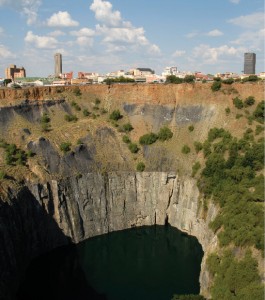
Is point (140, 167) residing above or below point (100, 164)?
below

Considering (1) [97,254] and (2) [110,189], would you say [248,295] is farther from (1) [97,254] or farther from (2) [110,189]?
(2) [110,189]

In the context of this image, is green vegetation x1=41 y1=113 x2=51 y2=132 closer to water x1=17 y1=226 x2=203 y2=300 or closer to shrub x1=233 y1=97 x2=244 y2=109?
water x1=17 y1=226 x2=203 y2=300

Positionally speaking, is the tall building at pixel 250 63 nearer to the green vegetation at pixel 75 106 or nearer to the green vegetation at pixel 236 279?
the green vegetation at pixel 75 106

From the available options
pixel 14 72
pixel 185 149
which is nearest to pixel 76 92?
pixel 185 149

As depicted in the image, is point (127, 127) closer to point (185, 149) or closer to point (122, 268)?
point (185, 149)

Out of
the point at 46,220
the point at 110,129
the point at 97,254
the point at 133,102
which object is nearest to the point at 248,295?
the point at 97,254
